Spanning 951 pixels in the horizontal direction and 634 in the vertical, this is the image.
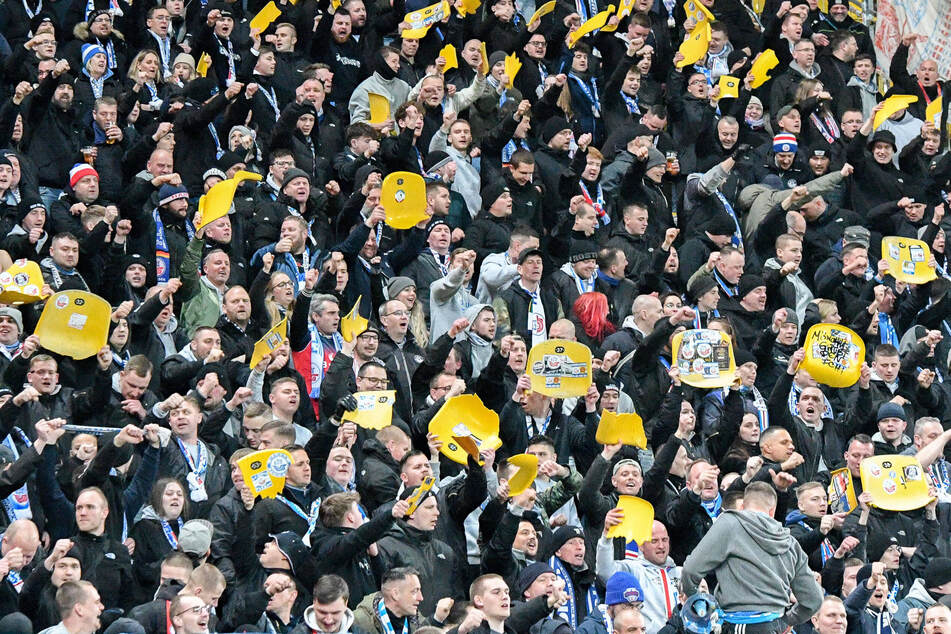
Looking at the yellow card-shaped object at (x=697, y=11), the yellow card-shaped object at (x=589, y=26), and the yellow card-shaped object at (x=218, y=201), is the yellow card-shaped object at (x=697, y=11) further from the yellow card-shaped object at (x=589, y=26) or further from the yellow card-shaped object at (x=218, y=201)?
the yellow card-shaped object at (x=218, y=201)

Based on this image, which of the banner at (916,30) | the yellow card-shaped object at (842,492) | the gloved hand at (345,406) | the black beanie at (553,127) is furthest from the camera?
the banner at (916,30)

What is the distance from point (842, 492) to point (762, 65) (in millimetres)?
4895

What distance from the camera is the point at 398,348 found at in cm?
1284

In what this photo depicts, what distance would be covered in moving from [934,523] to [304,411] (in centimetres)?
383

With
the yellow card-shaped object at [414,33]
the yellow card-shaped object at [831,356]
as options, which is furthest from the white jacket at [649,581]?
the yellow card-shaped object at [414,33]

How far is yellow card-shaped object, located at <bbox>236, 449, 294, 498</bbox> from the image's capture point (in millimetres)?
10742

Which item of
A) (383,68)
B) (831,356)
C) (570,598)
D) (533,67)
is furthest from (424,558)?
(533,67)

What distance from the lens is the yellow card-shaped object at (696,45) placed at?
55.2 ft

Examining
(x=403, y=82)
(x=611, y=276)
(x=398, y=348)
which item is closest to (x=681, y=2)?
(x=403, y=82)

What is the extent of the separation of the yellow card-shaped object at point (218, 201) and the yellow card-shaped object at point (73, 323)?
1450mm

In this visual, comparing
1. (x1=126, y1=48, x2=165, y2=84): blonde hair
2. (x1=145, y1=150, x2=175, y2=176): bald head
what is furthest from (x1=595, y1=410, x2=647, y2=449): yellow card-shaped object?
(x1=126, y1=48, x2=165, y2=84): blonde hair

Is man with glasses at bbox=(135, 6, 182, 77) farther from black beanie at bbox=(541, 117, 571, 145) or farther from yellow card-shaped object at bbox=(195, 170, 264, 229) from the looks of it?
black beanie at bbox=(541, 117, 571, 145)

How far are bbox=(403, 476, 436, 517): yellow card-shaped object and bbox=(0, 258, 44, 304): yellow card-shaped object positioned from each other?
2.55 m

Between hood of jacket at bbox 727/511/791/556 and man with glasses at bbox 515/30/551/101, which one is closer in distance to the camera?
hood of jacket at bbox 727/511/791/556
